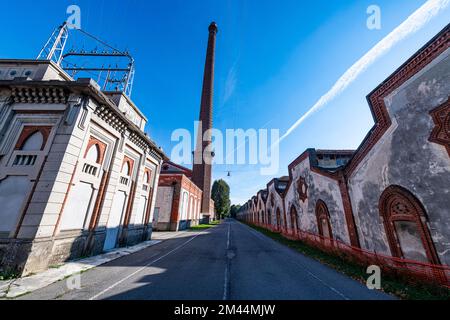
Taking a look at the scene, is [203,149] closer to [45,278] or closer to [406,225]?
[45,278]

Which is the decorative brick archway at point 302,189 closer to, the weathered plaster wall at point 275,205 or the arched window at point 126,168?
the weathered plaster wall at point 275,205

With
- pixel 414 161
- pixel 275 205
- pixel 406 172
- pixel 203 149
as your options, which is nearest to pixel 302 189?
pixel 406 172

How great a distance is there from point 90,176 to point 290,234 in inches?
696

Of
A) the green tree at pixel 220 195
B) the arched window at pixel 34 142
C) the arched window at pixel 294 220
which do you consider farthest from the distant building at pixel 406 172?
the green tree at pixel 220 195

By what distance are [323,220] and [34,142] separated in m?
17.0

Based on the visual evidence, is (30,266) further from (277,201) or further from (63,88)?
(277,201)

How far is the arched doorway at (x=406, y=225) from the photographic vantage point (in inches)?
238

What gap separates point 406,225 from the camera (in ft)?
22.2

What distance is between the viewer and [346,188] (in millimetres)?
9852

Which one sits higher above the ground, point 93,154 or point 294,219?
point 93,154

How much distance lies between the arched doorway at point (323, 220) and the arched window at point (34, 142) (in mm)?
16184

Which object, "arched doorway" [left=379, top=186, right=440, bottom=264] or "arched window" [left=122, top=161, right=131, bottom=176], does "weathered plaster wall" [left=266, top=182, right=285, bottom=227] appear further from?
"arched window" [left=122, top=161, right=131, bottom=176]

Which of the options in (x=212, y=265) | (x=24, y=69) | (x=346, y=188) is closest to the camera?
(x=212, y=265)
